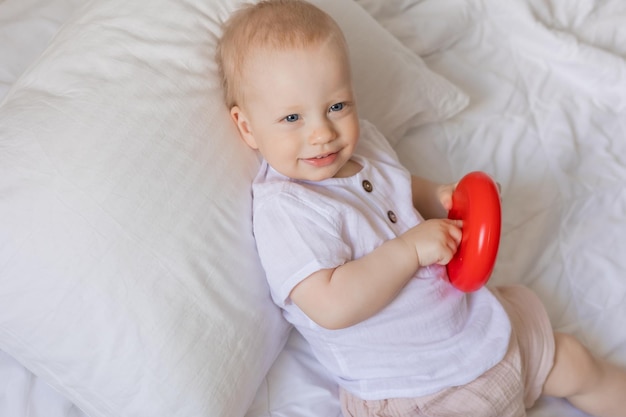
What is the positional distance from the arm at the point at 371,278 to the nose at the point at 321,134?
0.18 meters

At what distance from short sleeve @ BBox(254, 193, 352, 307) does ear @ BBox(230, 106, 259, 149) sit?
113mm

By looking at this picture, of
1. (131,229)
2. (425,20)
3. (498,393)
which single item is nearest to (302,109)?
(131,229)

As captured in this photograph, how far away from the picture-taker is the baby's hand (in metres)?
1.00

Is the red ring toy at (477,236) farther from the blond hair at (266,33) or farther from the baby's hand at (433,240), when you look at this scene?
the blond hair at (266,33)

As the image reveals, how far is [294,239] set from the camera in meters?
0.98

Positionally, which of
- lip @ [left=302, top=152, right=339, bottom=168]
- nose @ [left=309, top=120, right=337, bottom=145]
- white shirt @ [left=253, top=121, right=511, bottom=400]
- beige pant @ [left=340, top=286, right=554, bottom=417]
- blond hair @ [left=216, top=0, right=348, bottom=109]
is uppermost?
blond hair @ [left=216, top=0, right=348, bottom=109]

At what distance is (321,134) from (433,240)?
0.22 meters

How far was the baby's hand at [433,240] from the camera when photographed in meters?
1.00

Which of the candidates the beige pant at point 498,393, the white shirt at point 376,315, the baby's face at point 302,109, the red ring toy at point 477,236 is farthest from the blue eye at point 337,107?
the beige pant at point 498,393

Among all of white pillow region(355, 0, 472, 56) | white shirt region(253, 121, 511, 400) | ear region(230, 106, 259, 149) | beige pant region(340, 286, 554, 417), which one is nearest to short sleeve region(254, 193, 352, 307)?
white shirt region(253, 121, 511, 400)

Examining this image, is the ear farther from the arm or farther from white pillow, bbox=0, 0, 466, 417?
the arm

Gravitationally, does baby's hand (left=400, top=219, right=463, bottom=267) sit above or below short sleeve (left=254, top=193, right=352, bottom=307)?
below

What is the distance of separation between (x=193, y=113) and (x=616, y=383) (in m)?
0.81

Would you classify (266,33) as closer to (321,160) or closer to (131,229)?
(321,160)
